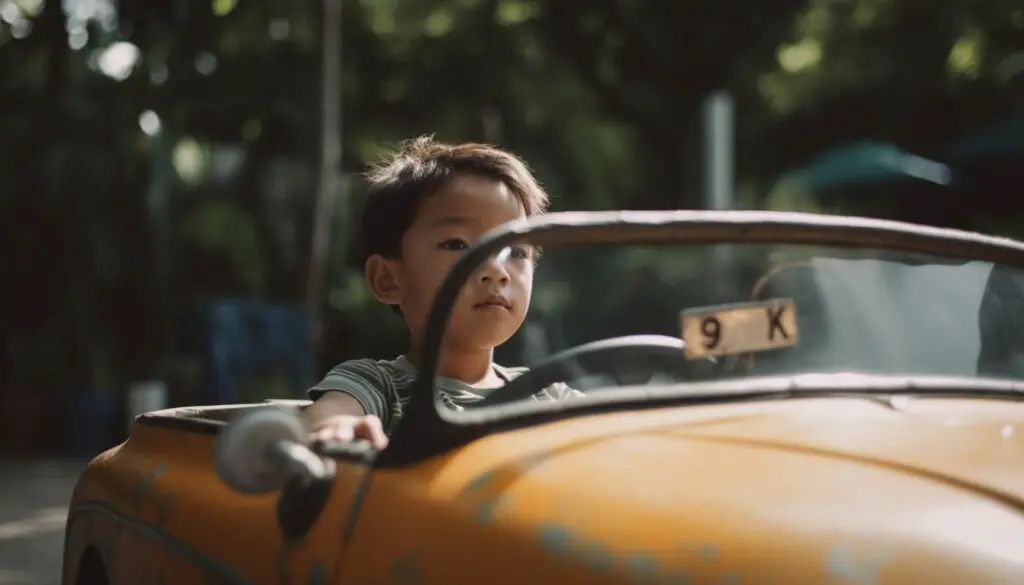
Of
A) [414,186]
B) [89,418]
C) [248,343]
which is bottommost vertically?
[89,418]

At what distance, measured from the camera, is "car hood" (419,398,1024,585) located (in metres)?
1.43

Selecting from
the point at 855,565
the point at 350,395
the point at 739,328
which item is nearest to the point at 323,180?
the point at 350,395

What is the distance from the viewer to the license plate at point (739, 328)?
6.53 feet

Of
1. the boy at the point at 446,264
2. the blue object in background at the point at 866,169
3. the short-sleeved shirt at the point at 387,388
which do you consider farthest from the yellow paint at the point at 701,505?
the blue object in background at the point at 866,169

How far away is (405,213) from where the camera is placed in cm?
306

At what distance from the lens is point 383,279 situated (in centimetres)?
316

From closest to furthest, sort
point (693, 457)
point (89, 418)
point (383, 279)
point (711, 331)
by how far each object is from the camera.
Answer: point (693, 457), point (711, 331), point (383, 279), point (89, 418)

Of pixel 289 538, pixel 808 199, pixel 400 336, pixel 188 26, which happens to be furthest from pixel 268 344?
pixel 289 538

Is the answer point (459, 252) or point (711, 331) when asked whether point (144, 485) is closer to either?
point (459, 252)

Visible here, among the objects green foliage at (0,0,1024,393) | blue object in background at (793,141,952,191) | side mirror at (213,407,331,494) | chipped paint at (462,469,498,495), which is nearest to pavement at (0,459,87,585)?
green foliage at (0,0,1024,393)

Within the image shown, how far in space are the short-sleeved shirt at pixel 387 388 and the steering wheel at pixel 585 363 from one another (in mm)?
151

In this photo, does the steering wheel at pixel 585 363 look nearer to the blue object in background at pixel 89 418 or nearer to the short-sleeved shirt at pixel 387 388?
the short-sleeved shirt at pixel 387 388

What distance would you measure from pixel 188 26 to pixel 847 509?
1311 centimetres

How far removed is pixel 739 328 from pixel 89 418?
12.2m
